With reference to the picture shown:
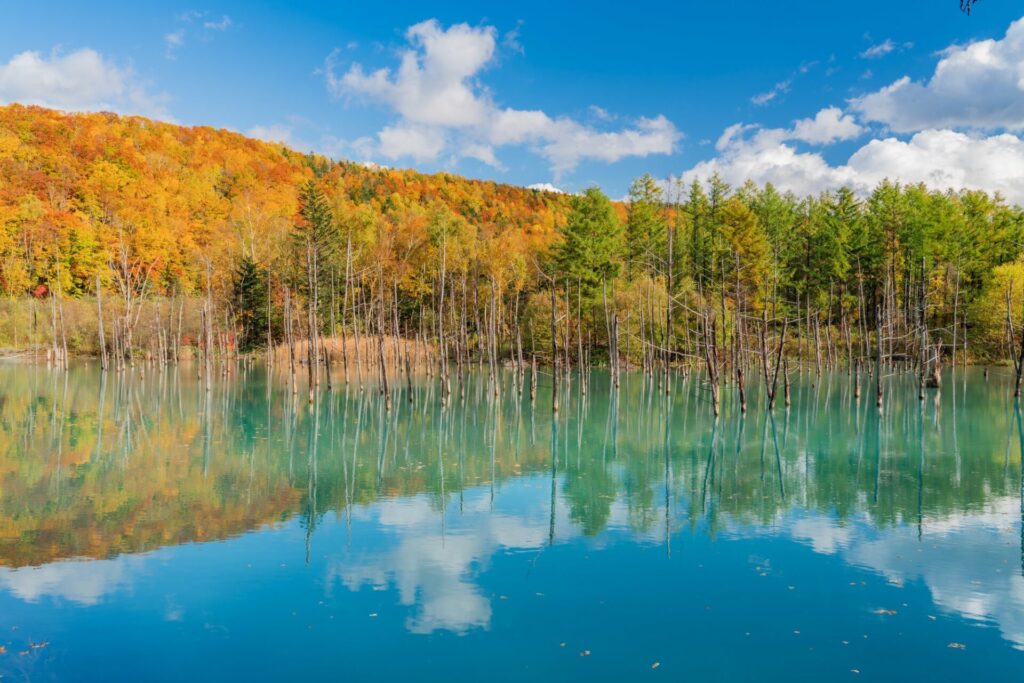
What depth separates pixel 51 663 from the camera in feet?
25.8

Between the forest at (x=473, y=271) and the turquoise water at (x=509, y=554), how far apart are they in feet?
81.8

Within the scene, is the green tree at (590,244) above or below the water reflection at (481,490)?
above

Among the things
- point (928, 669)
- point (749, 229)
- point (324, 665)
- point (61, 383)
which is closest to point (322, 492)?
point (324, 665)

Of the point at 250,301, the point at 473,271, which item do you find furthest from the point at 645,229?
the point at 250,301

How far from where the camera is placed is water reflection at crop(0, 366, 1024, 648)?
11.0m

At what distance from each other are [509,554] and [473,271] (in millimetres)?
39382

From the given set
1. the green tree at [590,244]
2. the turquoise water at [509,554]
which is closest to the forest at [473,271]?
the green tree at [590,244]

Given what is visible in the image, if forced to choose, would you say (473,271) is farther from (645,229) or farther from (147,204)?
(147,204)

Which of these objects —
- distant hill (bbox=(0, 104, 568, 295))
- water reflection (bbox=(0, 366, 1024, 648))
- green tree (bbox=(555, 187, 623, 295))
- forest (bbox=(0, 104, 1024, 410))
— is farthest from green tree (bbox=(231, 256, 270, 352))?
water reflection (bbox=(0, 366, 1024, 648))

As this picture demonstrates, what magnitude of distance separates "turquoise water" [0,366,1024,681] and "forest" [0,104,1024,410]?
24.9 m

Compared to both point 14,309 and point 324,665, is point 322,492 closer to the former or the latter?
point 324,665

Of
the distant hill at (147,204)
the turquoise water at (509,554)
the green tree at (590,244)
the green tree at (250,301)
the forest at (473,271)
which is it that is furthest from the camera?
the distant hill at (147,204)

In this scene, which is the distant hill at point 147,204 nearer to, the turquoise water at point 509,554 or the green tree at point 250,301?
the green tree at point 250,301

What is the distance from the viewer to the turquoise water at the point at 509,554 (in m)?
8.20
